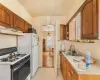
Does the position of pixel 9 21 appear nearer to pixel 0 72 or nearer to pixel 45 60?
pixel 0 72

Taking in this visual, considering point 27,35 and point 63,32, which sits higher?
point 63,32

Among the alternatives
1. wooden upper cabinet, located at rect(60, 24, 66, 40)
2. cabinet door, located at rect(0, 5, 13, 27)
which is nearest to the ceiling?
cabinet door, located at rect(0, 5, 13, 27)

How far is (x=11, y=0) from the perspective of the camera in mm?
2971

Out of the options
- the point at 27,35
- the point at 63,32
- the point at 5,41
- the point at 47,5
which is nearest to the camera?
the point at 5,41

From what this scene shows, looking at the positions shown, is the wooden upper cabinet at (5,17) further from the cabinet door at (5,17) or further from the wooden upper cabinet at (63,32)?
the wooden upper cabinet at (63,32)

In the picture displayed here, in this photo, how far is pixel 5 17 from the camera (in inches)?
97.3

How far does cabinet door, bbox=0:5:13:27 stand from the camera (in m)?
2.32

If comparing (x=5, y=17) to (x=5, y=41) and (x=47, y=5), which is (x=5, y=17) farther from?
(x=47, y=5)

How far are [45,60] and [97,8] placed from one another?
459 cm

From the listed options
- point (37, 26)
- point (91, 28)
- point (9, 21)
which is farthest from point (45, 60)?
point (91, 28)

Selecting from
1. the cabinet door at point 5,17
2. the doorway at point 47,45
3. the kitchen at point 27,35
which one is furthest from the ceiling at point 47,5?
the doorway at point 47,45

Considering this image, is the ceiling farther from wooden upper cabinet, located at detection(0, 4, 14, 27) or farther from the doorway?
the doorway

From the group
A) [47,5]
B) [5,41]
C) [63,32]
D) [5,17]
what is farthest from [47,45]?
[5,17]

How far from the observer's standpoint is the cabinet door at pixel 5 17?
7.63ft
